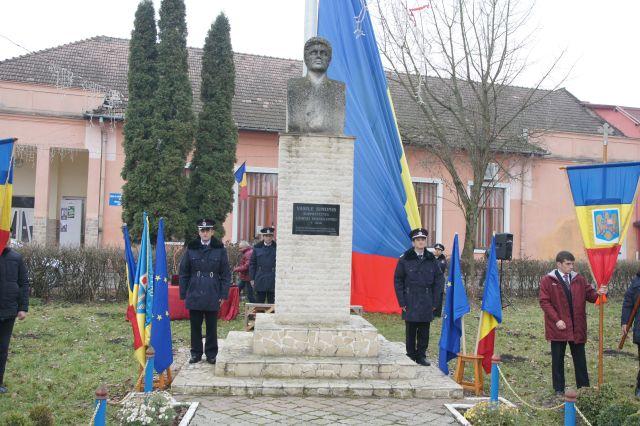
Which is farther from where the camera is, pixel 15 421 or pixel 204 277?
pixel 204 277

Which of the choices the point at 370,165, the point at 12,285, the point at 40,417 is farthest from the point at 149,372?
the point at 370,165

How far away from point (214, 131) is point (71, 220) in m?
6.98

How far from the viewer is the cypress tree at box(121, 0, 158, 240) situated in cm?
1644

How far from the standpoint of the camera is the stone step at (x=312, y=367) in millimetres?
6566

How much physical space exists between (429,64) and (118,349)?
33.6ft

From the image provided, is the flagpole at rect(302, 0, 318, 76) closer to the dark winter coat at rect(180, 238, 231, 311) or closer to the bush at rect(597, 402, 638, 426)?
the dark winter coat at rect(180, 238, 231, 311)

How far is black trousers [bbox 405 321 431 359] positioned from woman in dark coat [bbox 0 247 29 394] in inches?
174

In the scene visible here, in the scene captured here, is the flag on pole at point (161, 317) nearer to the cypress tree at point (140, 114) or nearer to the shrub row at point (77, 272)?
the shrub row at point (77, 272)

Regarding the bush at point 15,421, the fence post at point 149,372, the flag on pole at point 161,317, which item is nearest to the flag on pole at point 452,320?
the flag on pole at point 161,317

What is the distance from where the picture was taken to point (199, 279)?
7.31m

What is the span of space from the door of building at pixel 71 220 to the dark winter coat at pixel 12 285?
15226mm

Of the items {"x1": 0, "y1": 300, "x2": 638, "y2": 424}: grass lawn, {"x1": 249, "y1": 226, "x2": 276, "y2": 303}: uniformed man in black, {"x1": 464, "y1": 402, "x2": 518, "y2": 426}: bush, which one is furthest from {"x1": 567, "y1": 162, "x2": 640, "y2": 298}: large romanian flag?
{"x1": 249, "y1": 226, "x2": 276, "y2": 303}: uniformed man in black

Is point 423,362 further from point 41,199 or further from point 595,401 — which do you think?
point 41,199

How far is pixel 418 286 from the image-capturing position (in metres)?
7.52
